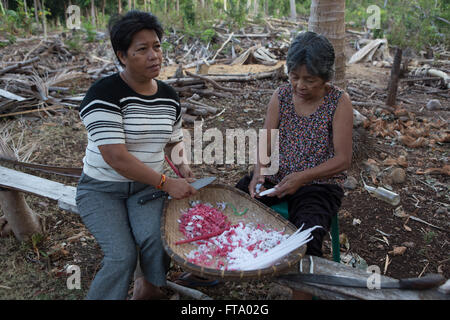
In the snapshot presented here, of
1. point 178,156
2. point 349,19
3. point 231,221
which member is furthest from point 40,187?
point 349,19

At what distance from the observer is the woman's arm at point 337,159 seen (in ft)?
7.13

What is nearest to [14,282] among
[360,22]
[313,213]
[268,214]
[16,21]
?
[268,214]

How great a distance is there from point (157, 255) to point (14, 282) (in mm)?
1256

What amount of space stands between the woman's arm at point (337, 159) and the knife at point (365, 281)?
618mm

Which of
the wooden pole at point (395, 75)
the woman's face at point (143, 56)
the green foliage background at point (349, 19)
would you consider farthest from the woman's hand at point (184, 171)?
the green foliage background at point (349, 19)

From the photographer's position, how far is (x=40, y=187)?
106 inches

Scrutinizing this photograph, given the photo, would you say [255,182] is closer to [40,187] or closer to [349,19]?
[40,187]

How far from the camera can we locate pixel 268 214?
213cm

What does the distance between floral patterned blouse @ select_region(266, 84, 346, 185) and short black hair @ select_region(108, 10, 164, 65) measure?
37.2 inches

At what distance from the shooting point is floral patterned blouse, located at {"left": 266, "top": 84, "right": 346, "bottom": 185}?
2248mm

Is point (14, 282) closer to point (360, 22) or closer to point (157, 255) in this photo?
point (157, 255)

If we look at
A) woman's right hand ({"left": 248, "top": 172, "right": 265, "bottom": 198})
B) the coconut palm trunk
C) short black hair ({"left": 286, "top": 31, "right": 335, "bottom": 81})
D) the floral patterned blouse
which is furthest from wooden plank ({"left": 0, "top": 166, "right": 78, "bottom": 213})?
the coconut palm trunk

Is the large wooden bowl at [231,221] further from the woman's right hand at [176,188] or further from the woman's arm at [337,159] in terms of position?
the woman's arm at [337,159]

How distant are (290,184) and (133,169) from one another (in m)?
0.92
